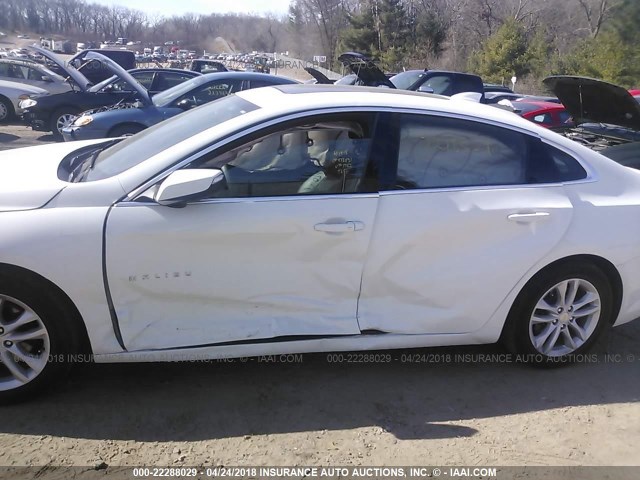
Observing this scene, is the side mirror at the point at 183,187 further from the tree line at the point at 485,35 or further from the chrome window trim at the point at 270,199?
the tree line at the point at 485,35

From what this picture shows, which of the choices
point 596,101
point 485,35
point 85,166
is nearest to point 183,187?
point 85,166

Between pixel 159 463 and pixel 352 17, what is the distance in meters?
45.2

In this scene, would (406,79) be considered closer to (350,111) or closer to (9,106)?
(9,106)

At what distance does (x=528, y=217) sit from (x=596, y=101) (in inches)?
119

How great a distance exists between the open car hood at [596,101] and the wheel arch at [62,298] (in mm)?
4599

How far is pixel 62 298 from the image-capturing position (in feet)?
9.00

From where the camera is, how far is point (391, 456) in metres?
2.71

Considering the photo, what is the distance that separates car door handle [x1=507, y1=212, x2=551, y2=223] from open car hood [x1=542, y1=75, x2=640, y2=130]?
2.40m

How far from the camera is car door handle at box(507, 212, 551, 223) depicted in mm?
3193

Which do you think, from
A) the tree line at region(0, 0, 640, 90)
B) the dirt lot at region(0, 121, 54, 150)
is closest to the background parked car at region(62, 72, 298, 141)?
the dirt lot at region(0, 121, 54, 150)

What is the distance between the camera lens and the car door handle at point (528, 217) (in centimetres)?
319

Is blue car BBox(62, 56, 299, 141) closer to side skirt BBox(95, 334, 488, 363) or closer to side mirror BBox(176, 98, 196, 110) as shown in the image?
side mirror BBox(176, 98, 196, 110)

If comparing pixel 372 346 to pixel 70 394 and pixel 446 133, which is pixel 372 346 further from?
pixel 70 394

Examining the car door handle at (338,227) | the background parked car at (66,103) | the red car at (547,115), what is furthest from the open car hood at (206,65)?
the car door handle at (338,227)
